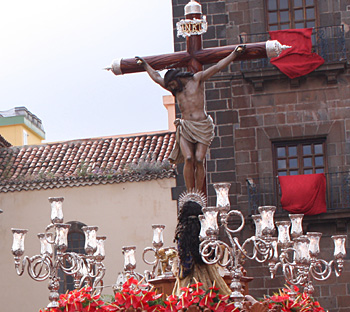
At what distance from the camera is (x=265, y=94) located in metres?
20.3

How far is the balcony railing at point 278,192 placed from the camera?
1959 centimetres

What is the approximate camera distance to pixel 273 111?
2023cm

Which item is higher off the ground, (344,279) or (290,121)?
(290,121)

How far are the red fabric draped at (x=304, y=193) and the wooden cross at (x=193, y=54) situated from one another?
26.4 feet

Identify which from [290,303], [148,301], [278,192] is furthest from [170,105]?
[148,301]

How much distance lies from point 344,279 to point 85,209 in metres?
5.75

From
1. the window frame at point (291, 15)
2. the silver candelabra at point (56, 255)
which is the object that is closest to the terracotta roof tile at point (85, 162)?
the window frame at point (291, 15)

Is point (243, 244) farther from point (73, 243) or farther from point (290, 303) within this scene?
point (73, 243)

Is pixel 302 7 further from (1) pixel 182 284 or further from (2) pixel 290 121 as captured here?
(1) pixel 182 284

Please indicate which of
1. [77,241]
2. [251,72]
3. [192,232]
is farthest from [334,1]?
[192,232]

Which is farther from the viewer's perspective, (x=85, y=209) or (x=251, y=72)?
(x=85, y=209)

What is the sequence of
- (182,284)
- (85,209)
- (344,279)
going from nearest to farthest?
(182,284)
(344,279)
(85,209)

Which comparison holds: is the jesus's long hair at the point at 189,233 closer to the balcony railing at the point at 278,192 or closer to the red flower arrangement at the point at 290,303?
the red flower arrangement at the point at 290,303

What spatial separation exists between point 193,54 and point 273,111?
28.4 ft
